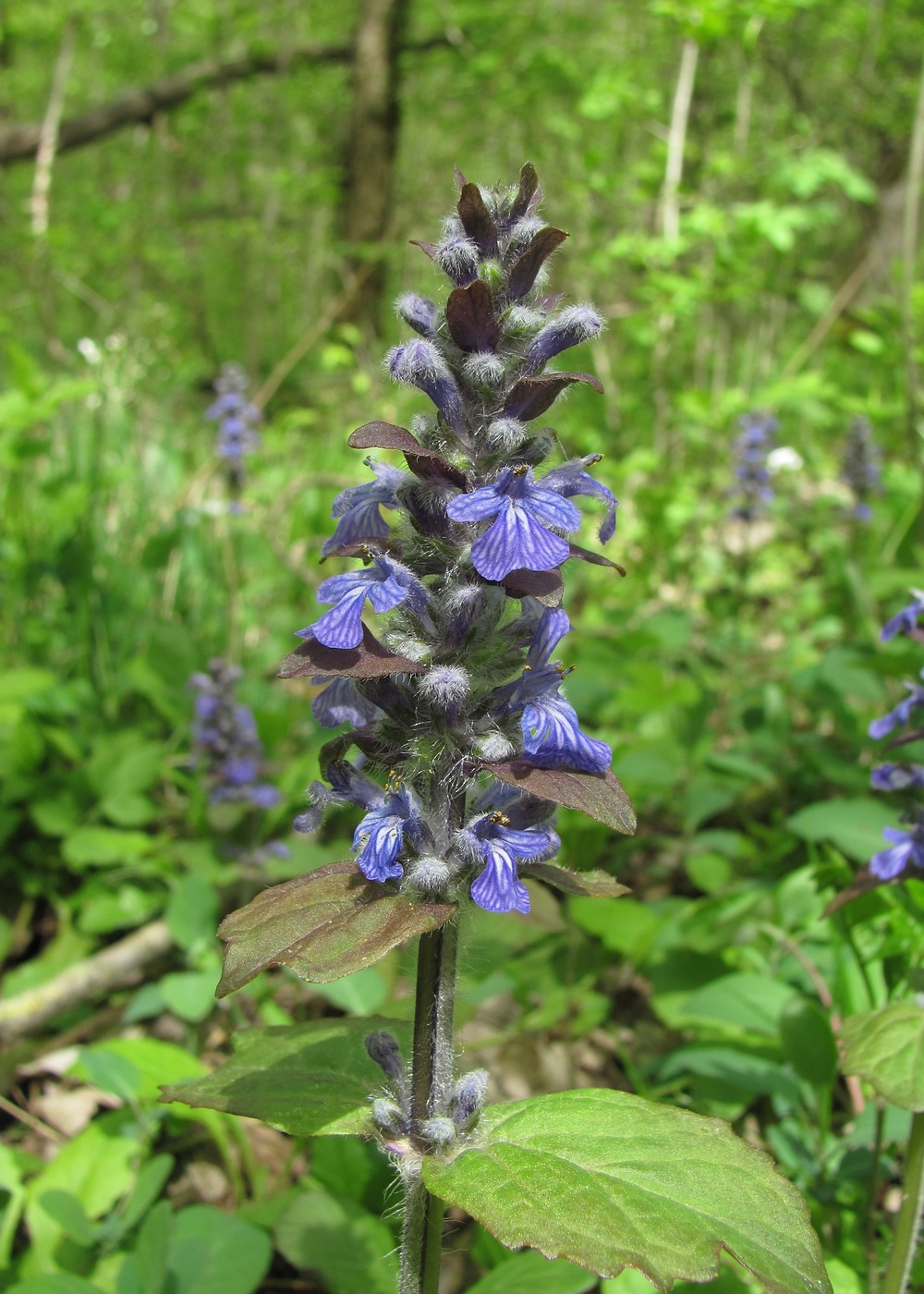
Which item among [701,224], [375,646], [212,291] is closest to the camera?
[375,646]

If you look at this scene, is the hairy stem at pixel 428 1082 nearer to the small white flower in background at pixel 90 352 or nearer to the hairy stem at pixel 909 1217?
the hairy stem at pixel 909 1217

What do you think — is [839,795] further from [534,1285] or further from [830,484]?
[830,484]

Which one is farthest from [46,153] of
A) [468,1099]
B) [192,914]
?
[468,1099]

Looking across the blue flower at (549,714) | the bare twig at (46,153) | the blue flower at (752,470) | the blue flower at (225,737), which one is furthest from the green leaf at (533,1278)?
the bare twig at (46,153)

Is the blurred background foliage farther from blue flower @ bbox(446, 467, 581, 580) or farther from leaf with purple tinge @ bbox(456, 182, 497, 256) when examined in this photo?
leaf with purple tinge @ bbox(456, 182, 497, 256)

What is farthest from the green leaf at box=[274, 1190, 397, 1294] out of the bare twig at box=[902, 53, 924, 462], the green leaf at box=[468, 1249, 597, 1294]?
the bare twig at box=[902, 53, 924, 462]

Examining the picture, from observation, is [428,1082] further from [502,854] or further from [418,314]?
[418,314]

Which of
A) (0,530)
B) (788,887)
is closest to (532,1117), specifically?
(788,887)
